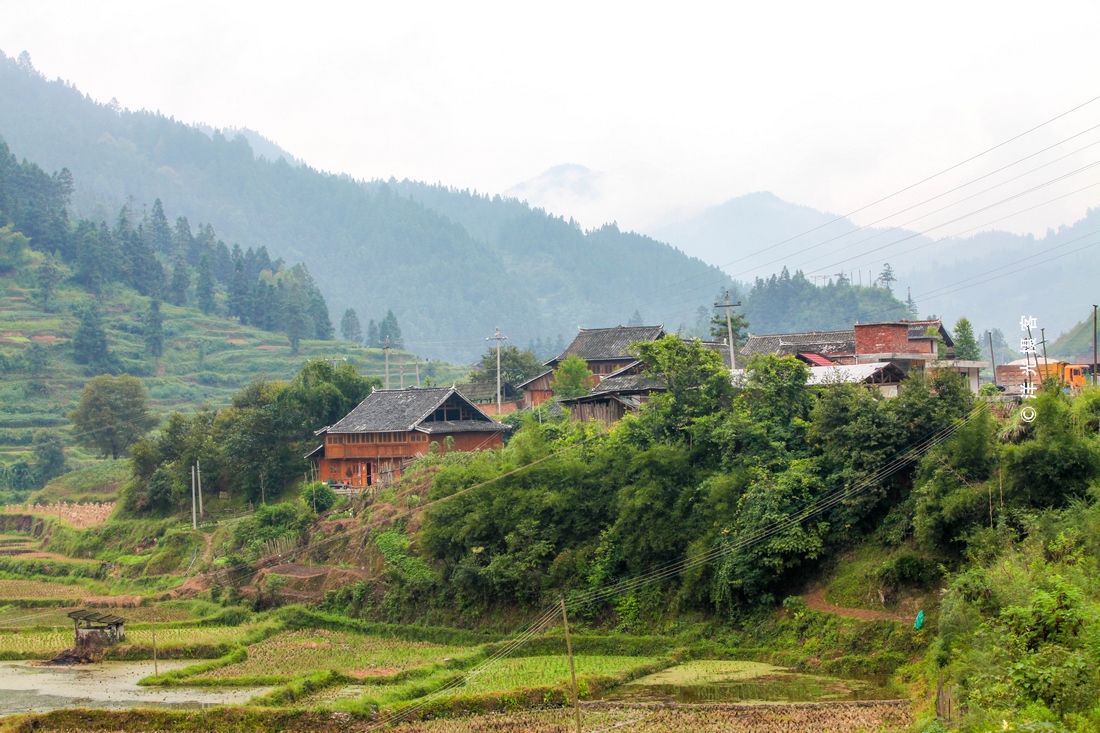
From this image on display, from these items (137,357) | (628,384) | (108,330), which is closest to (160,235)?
(108,330)

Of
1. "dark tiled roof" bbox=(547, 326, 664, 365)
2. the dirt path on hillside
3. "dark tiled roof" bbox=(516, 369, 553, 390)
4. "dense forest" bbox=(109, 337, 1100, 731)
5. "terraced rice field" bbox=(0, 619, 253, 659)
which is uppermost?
"dark tiled roof" bbox=(547, 326, 664, 365)

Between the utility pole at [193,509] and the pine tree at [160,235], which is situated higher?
the pine tree at [160,235]

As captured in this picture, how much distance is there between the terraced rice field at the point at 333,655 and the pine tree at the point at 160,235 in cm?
10014

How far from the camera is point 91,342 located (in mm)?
74188

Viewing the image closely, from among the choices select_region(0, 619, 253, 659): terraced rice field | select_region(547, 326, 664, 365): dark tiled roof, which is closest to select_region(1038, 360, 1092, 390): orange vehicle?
select_region(547, 326, 664, 365): dark tiled roof

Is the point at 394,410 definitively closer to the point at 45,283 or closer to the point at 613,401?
the point at 613,401

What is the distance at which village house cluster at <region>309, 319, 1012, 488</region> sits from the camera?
33625 millimetres

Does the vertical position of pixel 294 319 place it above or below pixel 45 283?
below

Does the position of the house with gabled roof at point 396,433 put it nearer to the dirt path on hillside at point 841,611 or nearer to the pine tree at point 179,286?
the dirt path on hillside at point 841,611

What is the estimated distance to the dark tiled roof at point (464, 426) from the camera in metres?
38.7

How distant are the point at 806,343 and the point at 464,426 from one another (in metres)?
15.9

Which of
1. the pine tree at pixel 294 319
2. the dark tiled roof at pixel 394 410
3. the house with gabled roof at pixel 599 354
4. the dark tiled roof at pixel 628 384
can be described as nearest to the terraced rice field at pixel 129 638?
the dark tiled roof at pixel 394 410

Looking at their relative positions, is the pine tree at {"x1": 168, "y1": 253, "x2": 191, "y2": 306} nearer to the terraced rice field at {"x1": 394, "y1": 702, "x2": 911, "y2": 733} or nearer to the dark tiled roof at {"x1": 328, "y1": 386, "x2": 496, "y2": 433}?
the dark tiled roof at {"x1": 328, "y1": 386, "x2": 496, "y2": 433}

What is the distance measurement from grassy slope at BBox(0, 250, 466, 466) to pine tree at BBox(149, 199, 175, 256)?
2520 cm
